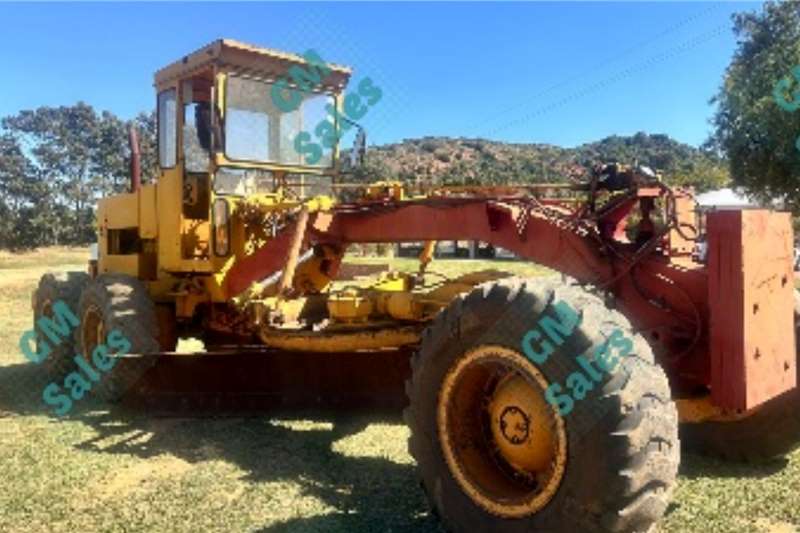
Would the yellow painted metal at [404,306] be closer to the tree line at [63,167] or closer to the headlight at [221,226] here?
the headlight at [221,226]

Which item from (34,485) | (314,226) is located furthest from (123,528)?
(314,226)

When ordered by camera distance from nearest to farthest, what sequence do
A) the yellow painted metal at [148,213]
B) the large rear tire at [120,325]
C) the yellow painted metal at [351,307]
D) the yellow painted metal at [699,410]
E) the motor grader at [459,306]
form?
the motor grader at [459,306] → the yellow painted metal at [699,410] → the yellow painted metal at [351,307] → the large rear tire at [120,325] → the yellow painted metal at [148,213]

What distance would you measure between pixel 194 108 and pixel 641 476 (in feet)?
17.8

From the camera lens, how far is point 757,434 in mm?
5066

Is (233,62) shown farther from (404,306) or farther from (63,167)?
(63,167)

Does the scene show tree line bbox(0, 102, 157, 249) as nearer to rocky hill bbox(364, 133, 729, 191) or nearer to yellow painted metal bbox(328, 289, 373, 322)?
rocky hill bbox(364, 133, 729, 191)

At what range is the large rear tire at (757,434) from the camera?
4.85 metres

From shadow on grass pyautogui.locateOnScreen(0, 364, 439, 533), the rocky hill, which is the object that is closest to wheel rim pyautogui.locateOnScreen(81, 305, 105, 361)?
shadow on grass pyautogui.locateOnScreen(0, 364, 439, 533)

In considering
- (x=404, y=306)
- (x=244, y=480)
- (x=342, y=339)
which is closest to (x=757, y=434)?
(x=404, y=306)

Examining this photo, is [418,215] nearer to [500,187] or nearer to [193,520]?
[500,187]

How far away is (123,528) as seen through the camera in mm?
4324

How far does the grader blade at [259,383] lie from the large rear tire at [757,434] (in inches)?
86.5

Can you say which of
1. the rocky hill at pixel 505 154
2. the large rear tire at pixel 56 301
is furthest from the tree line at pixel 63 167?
the large rear tire at pixel 56 301

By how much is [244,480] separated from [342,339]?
4.08 feet
